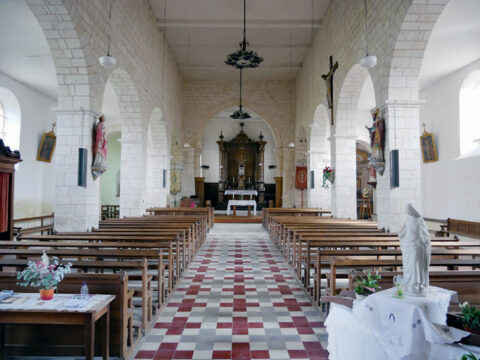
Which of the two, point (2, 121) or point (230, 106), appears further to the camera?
point (230, 106)

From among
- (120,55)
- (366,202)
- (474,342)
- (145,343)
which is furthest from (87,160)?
(366,202)

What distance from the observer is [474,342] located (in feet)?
5.71

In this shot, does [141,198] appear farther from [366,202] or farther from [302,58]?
[366,202]

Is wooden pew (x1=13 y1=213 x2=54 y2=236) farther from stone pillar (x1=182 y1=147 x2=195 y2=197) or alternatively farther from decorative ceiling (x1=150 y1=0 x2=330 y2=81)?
decorative ceiling (x1=150 y1=0 x2=330 y2=81)

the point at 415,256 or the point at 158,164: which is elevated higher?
the point at 158,164

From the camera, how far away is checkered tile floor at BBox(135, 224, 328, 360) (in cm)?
313

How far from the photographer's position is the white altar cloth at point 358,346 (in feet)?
5.85

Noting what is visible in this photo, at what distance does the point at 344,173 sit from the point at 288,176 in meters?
7.02

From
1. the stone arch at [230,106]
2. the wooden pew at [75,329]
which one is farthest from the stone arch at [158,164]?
the wooden pew at [75,329]

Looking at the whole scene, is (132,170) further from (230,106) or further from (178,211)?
(230,106)

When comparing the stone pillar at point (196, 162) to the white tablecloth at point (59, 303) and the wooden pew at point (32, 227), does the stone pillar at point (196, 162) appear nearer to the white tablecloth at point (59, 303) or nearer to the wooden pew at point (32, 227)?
the wooden pew at point (32, 227)

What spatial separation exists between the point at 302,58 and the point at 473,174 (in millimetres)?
8179

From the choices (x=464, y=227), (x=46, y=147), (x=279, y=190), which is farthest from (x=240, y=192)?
(x=464, y=227)

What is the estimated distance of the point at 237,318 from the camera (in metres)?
3.91
